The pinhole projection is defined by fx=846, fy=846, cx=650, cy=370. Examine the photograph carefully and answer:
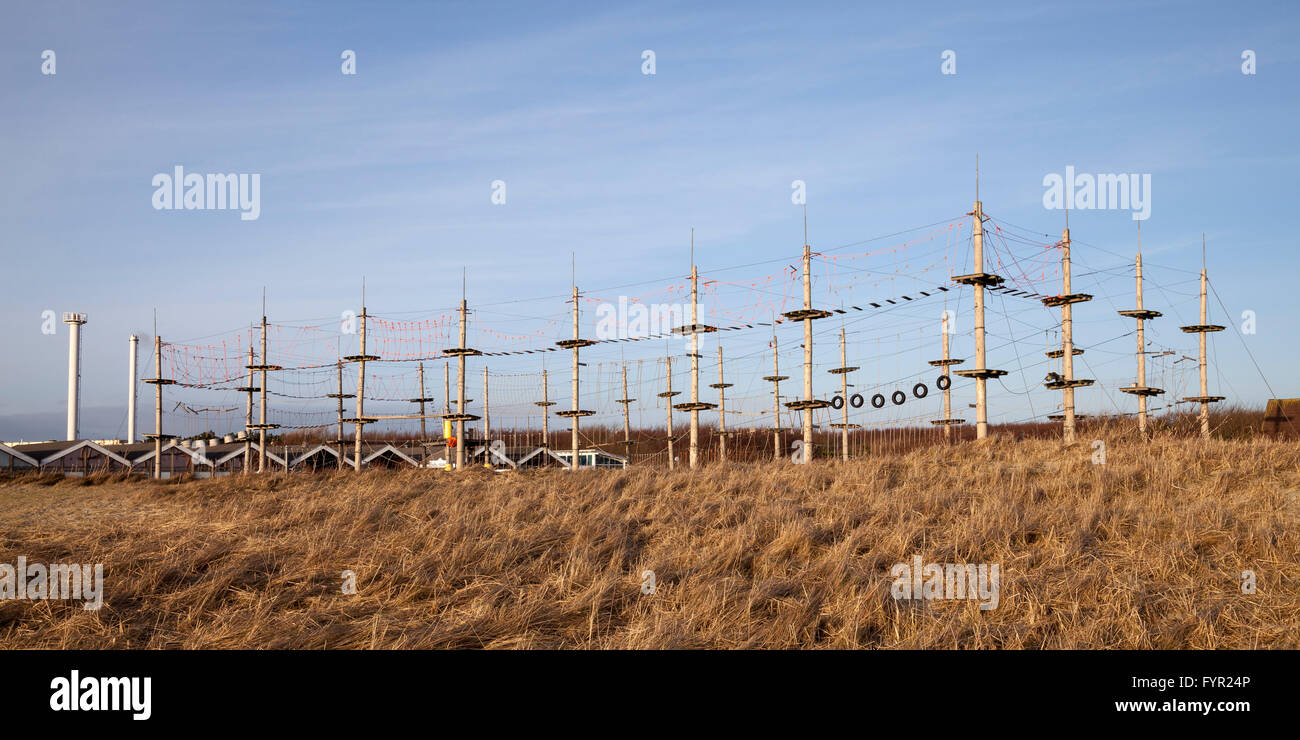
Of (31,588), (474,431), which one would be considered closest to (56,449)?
(474,431)

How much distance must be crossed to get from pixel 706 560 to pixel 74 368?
309ft

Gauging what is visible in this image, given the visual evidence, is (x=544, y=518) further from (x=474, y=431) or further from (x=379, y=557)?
(x=474, y=431)

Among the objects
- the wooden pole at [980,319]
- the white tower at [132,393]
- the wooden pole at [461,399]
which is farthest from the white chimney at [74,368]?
the wooden pole at [980,319]

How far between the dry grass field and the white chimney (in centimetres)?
7886

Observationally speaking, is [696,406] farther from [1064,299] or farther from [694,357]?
[1064,299]

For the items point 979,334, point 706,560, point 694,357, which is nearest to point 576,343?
point 694,357

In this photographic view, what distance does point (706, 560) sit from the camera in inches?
362

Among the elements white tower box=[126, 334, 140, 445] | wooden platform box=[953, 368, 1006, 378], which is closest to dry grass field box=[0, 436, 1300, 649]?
wooden platform box=[953, 368, 1006, 378]

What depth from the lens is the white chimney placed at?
79.9 meters

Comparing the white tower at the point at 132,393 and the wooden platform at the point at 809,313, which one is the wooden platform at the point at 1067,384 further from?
the white tower at the point at 132,393

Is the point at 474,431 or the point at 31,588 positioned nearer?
the point at 31,588
